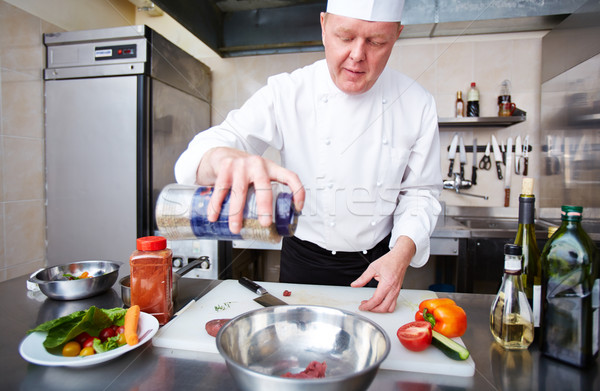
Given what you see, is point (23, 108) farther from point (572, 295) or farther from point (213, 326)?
point (572, 295)

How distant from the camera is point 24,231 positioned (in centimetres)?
193

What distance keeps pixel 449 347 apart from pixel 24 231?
6.81 ft

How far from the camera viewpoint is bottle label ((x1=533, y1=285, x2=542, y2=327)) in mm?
686

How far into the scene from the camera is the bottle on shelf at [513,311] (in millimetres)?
655

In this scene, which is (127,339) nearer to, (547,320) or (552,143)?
(547,320)

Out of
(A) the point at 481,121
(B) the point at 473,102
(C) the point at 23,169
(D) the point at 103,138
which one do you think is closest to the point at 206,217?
(D) the point at 103,138

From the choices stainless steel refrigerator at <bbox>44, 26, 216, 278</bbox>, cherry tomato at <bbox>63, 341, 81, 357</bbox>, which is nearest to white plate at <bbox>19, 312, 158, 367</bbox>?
cherry tomato at <bbox>63, 341, 81, 357</bbox>

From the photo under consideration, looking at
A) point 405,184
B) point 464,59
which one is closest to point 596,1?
point 464,59

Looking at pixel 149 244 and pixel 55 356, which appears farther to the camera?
pixel 149 244

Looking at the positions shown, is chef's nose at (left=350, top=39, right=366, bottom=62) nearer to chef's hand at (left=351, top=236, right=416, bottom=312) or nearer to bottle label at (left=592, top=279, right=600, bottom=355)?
chef's hand at (left=351, top=236, right=416, bottom=312)

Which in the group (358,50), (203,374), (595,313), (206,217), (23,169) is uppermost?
(358,50)

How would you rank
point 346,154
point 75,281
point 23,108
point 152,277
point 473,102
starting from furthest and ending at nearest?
point 473,102, point 23,108, point 346,154, point 75,281, point 152,277

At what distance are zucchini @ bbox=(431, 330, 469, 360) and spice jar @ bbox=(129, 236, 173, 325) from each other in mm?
522

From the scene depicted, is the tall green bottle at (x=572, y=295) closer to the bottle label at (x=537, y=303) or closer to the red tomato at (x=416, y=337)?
the bottle label at (x=537, y=303)
